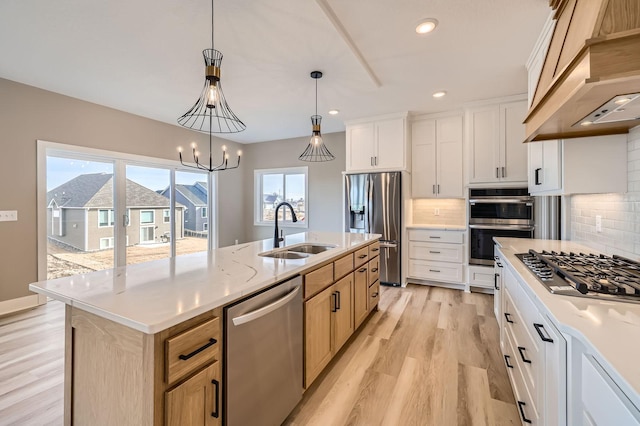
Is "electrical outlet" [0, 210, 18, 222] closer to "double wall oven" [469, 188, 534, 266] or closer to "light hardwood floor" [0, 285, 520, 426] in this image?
"light hardwood floor" [0, 285, 520, 426]

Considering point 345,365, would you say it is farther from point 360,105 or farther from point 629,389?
point 360,105

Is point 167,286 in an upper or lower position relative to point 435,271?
upper

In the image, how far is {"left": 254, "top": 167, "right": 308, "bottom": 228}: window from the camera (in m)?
6.00

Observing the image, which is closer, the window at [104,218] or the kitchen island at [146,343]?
the kitchen island at [146,343]

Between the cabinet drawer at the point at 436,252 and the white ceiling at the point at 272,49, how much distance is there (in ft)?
6.85

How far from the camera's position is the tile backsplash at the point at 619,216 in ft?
5.72

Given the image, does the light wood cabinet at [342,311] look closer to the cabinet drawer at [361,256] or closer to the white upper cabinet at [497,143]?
the cabinet drawer at [361,256]

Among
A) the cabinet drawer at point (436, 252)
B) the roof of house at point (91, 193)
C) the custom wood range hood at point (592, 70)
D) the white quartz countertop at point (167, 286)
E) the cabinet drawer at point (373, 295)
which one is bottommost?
the cabinet drawer at point (373, 295)

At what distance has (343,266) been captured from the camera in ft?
7.54

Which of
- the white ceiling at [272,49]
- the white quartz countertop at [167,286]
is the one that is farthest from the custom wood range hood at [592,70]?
the white quartz countertop at [167,286]

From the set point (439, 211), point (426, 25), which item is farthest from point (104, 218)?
point (439, 211)

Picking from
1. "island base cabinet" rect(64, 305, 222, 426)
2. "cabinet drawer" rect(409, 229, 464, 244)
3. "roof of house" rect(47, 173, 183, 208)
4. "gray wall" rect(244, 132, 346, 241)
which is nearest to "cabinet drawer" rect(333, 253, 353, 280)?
"island base cabinet" rect(64, 305, 222, 426)

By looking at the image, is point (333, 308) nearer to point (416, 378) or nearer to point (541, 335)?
point (416, 378)

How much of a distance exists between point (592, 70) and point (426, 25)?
4.98ft
